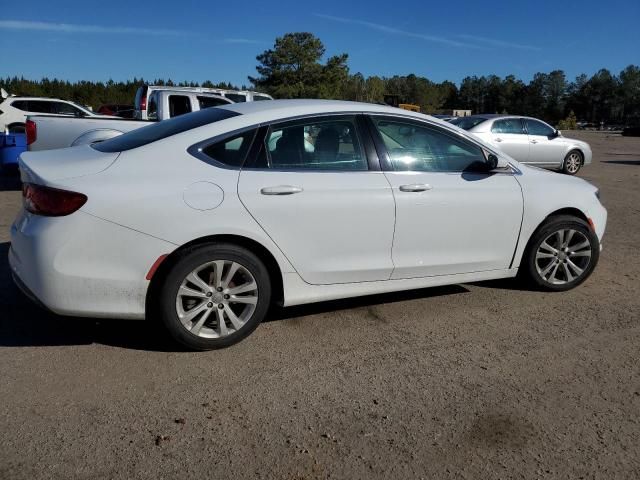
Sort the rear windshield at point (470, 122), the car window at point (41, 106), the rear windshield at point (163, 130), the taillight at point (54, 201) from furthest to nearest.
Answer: the car window at point (41, 106) → the rear windshield at point (470, 122) → the rear windshield at point (163, 130) → the taillight at point (54, 201)

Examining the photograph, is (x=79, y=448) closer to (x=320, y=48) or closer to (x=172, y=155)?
(x=172, y=155)

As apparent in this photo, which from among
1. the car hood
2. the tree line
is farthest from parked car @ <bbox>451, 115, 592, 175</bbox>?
the tree line

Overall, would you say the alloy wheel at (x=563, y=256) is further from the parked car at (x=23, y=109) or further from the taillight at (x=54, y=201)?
the parked car at (x=23, y=109)

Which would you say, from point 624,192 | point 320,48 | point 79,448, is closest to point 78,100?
point 320,48

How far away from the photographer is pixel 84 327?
12.7 ft

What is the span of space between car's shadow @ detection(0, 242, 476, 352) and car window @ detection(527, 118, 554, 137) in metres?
11.5

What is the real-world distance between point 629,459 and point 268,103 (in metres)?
3.16

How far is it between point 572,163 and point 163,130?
13.8m

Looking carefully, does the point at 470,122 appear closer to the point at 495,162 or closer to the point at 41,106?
the point at 495,162

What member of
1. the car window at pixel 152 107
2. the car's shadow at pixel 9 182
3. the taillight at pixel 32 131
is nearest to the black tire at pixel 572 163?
the car window at pixel 152 107

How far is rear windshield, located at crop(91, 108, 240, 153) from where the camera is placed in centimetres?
363

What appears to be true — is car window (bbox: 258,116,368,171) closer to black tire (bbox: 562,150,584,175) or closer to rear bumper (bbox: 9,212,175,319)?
rear bumper (bbox: 9,212,175,319)

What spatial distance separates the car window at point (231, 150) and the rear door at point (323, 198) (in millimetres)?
74

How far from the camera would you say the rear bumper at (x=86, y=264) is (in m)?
3.14
